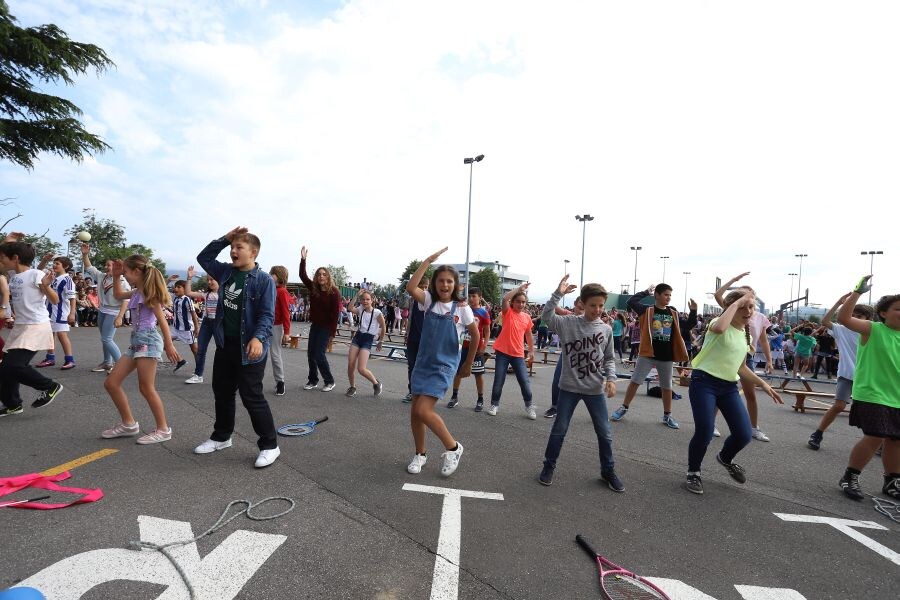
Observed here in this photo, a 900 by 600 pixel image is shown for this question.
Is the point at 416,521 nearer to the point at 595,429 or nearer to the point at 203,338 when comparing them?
the point at 595,429

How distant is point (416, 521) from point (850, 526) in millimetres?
3395

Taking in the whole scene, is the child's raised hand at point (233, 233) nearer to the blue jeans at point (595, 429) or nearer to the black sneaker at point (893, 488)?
the blue jeans at point (595, 429)

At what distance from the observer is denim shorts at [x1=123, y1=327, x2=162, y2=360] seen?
14.3 ft

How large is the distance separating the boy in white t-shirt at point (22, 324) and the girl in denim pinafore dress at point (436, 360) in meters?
4.29

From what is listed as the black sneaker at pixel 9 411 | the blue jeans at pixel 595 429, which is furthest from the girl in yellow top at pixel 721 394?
the black sneaker at pixel 9 411

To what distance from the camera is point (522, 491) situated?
382 centimetres

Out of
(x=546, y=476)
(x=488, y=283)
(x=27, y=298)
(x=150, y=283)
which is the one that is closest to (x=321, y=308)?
(x=150, y=283)

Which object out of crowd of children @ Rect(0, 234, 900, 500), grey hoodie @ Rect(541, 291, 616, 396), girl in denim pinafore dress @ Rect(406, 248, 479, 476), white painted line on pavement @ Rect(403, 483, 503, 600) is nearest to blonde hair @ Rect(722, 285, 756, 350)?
crowd of children @ Rect(0, 234, 900, 500)

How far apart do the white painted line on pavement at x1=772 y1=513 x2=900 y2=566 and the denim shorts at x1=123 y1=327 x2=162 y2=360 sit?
567cm

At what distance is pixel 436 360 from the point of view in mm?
4023

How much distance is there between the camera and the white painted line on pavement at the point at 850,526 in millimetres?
3213

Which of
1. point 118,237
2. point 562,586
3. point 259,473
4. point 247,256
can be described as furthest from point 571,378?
point 118,237

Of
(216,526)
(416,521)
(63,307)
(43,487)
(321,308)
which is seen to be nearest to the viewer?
(216,526)

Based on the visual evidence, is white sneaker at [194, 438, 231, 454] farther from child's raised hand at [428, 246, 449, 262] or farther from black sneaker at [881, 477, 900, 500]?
black sneaker at [881, 477, 900, 500]
